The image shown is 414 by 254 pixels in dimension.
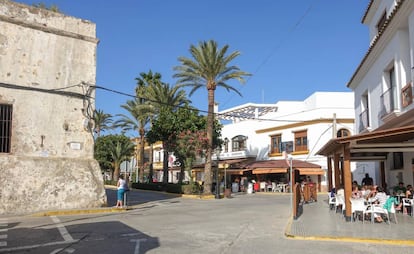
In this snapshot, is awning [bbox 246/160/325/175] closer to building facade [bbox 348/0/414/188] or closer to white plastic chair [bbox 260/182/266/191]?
white plastic chair [bbox 260/182/266/191]

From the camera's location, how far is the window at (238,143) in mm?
45259

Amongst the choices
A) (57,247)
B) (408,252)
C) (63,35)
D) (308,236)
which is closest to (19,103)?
(63,35)

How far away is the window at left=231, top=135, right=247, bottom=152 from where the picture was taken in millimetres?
45259

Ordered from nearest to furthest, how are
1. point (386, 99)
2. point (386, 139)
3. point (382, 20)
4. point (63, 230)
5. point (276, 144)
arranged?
point (63, 230), point (386, 139), point (386, 99), point (382, 20), point (276, 144)

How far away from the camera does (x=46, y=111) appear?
58.9 ft

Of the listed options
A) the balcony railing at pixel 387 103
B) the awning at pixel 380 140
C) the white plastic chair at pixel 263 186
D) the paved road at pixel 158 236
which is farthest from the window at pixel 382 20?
the white plastic chair at pixel 263 186

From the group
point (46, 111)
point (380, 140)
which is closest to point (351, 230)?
point (380, 140)

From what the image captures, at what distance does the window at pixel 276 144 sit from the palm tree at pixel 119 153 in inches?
873

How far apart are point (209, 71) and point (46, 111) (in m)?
15.1

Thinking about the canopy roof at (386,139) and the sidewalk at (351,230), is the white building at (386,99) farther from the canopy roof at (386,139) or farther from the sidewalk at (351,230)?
the sidewalk at (351,230)

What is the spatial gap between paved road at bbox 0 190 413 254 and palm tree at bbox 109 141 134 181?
39912 millimetres

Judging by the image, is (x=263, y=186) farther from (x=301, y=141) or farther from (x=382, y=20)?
(x=382, y=20)

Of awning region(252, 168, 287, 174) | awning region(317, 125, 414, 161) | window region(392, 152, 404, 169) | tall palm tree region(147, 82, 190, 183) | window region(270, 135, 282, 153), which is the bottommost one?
awning region(252, 168, 287, 174)

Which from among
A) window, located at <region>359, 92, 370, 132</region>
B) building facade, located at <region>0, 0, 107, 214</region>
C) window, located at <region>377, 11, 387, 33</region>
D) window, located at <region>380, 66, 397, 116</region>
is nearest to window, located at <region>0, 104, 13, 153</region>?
building facade, located at <region>0, 0, 107, 214</region>
